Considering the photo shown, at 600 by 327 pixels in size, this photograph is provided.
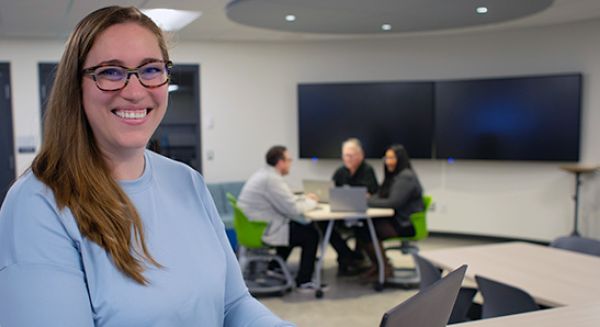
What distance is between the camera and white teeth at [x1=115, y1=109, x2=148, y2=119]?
1.13 metres

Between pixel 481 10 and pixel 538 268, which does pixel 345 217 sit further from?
pixel 481 10

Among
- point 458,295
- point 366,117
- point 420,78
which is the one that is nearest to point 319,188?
point 366,117

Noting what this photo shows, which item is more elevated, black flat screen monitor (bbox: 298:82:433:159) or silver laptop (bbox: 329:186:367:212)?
black flat screen monitor (bbox: 298:82:433:159)

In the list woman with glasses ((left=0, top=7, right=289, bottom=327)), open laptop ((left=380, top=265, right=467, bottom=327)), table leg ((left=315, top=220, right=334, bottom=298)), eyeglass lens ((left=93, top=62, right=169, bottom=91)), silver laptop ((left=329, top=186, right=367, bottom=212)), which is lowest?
table leg ((left=315, top=220, right=334, bottom=298))

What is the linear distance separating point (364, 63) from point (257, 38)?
149cm

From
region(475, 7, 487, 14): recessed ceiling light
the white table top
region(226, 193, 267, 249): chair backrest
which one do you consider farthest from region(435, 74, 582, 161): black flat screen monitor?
the white table top

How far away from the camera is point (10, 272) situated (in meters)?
0.93

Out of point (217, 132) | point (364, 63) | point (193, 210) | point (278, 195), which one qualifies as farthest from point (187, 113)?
point (193, 210)

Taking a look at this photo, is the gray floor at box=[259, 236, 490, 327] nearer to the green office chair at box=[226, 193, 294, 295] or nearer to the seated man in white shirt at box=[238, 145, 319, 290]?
the green office chair at box=[226, 193, 294, 295]

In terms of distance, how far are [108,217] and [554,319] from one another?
5.00 ft

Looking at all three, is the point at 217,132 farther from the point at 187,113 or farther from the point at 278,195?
the point at 278,195

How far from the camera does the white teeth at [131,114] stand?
1.13 metres

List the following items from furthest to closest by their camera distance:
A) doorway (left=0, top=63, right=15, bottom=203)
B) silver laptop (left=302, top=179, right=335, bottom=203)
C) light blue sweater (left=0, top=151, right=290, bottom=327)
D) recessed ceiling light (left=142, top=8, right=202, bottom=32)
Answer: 1. doorway (left=0, top=63, right=15, bottom=203)
2. silver laptop (left=302, top=179, right=335, bottom=203)
3. recessed ceiling light (left=142, top=8, right=202, bottom=32)
4. light blue sweater (left=0, top=151, right=290, bottom=327)

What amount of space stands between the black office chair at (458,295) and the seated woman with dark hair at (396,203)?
2.27 m
